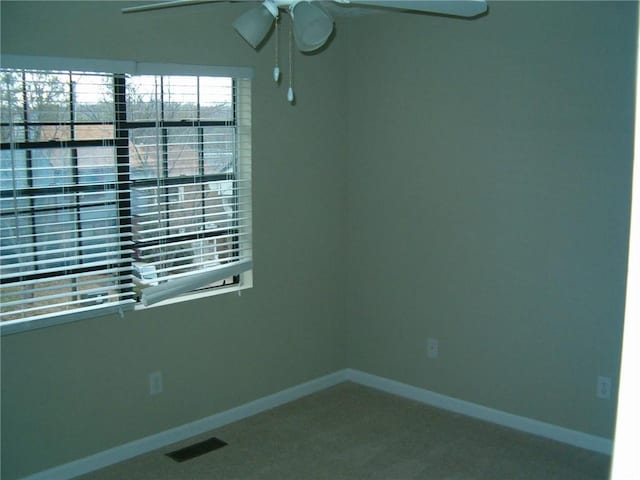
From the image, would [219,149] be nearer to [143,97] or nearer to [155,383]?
[143,97]

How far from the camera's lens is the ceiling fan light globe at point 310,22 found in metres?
1.99

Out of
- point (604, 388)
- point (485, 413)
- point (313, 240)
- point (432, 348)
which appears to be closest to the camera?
point (604, 388)

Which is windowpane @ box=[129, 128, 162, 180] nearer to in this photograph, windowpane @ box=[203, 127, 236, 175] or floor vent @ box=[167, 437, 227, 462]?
windowpane @ box=[203, 127, 236, 175]

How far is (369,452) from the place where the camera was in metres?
3.78

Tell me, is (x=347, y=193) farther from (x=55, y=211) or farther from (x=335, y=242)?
(x=55, y=211)

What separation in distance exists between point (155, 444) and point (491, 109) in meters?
2.65

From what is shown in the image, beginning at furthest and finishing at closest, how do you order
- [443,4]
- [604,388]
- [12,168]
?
[604,388]
[12,168]
[443,4]

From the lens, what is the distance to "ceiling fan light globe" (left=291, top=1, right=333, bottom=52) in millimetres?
1987

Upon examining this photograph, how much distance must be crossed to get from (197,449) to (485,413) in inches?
67.1

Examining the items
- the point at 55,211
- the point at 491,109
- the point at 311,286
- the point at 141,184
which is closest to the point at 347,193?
the point at 311,286

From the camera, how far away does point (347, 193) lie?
4.74 m

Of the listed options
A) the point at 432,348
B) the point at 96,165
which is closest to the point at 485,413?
the point at 432,348

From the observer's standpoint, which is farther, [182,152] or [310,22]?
[182,152]

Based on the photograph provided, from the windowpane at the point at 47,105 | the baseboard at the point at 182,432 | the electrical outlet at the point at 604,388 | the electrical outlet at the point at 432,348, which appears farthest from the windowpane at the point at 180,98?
the electrical outlet at the point at 604,388
